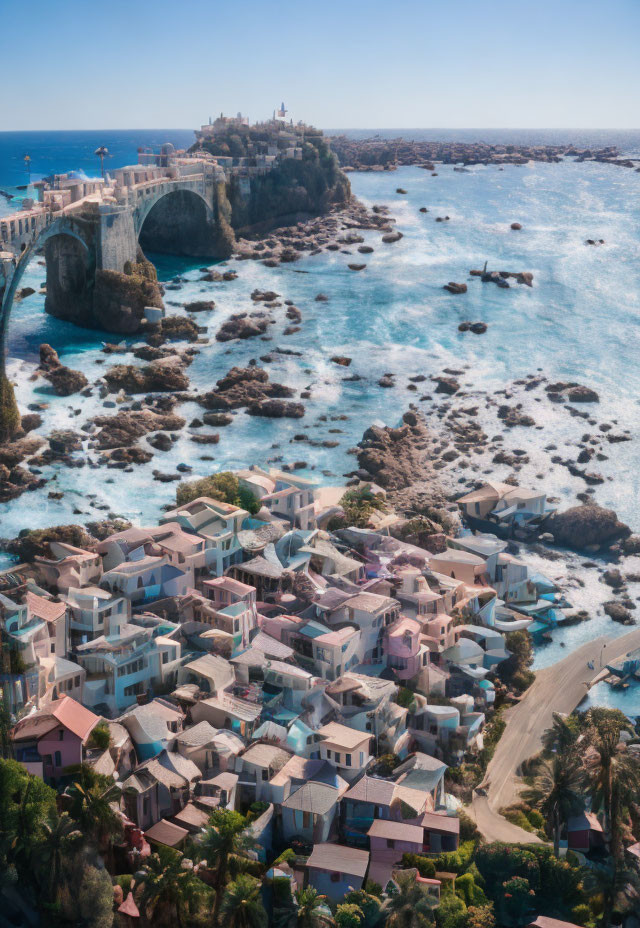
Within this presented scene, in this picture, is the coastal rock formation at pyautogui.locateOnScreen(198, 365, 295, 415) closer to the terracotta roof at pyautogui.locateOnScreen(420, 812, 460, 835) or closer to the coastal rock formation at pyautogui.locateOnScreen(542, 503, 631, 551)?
the coastal rock formation at pyautogui.locateOnScreen(542, 503, 631, 551)

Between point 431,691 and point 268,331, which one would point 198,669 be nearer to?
point 431,691

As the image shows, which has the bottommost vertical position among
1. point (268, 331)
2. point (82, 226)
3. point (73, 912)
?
point (73, 912)

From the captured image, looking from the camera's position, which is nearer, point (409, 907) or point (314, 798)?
point (409, 907)

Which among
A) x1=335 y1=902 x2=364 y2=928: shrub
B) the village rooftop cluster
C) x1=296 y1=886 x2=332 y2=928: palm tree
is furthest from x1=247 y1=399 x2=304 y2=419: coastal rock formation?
x1=296 y1=886 x2=332 y2=928: palm tree

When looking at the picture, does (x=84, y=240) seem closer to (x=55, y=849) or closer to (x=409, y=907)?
(x=55, y=849)

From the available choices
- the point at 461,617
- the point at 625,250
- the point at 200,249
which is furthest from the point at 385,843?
the point at 625,250

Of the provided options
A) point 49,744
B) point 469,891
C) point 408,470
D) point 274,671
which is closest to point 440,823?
point 469,891

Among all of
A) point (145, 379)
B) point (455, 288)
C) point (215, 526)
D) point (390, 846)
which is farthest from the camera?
point (455, 288)
